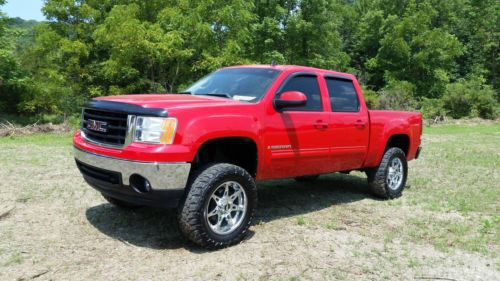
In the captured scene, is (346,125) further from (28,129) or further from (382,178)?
(28,129)

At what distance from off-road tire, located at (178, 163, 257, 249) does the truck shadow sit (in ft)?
0.70

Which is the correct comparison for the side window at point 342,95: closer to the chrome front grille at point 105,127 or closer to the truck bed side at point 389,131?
the truck bed side at point 389,131

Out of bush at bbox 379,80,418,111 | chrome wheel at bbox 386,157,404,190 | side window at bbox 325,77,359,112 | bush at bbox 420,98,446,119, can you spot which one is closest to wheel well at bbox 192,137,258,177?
side window at bbox 325,77,359,112

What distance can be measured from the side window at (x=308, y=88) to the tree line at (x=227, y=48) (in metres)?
18.5

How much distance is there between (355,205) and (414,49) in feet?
134

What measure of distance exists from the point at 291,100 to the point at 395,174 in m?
3.32

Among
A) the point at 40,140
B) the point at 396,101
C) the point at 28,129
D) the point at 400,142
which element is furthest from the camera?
the point at 396,101

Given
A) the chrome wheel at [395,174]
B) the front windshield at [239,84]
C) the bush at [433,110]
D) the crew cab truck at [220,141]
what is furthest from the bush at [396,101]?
the front windshield at [239,84]

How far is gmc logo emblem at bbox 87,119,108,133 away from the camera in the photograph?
15.8ft

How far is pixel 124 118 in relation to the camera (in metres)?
4.62

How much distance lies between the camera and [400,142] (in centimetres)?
807

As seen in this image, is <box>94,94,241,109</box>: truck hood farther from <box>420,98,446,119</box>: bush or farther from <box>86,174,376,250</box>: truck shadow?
<box>420,98,446,119</box>: bush

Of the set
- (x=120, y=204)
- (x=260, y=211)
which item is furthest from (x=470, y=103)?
(x=120, y=204)

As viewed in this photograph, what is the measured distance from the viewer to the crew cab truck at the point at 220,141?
4430 mm
